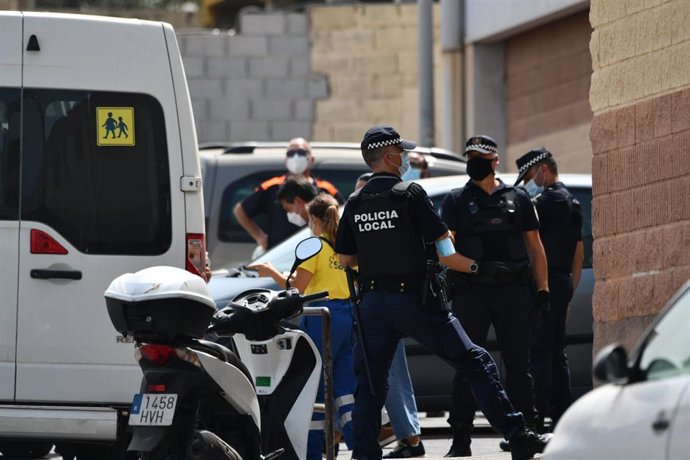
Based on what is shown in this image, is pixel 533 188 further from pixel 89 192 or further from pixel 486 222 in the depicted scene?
pixel 89 192

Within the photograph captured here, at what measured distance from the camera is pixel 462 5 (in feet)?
70.5

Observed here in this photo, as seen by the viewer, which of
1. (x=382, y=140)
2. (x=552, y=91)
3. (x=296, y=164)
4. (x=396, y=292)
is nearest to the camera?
(x=396, y=292)

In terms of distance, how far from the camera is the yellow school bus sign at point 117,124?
939 cm

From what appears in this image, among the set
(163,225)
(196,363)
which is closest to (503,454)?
(163,225)

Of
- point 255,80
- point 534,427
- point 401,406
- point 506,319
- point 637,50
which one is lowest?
point 534,427

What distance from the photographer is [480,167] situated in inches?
399

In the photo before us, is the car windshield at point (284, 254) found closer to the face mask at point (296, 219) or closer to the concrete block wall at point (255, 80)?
the face mask at point (296, 219)

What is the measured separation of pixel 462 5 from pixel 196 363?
14.4 m

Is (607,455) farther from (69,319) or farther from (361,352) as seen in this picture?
(69,319)

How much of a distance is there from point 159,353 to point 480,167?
3.10m

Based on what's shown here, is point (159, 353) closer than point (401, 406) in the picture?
Yes

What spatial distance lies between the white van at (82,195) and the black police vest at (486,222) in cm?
156

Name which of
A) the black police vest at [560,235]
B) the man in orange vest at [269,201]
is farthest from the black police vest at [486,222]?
the man in orange vest at [269,201]

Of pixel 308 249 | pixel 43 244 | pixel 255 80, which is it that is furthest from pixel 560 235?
pixel 255 80
